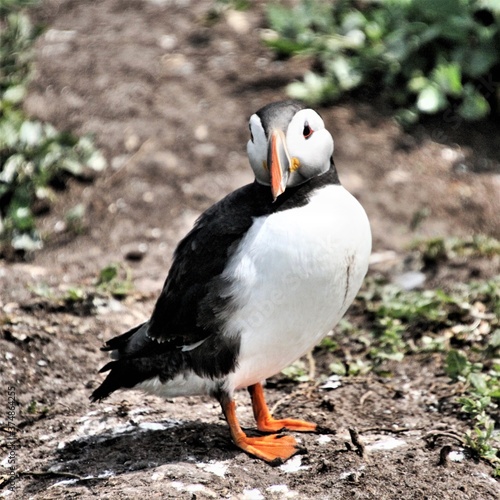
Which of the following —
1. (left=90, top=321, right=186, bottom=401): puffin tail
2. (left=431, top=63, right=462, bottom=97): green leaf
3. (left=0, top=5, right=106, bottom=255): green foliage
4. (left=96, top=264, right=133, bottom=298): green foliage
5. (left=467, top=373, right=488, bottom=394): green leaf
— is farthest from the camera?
(left=431, top=63, right=462, bottom=97): green leaf

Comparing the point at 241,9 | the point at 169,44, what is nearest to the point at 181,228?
the point at 169,44

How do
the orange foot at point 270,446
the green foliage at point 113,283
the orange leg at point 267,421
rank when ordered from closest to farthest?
the orange foot at point 270,446, the orange leg at point 267,421, the green foliage at point 113,283

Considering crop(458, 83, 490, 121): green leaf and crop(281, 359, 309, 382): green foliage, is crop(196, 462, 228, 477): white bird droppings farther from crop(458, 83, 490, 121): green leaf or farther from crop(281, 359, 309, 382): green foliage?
crop(458, 83, 490, 121): green leaf

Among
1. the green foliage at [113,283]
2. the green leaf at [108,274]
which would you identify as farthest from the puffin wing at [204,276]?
the green leaf at [108,274]

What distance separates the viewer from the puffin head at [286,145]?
3.68 meters

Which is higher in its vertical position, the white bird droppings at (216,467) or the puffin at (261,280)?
the puffin at (261,280)

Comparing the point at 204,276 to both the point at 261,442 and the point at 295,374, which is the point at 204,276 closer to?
the point at 261,442

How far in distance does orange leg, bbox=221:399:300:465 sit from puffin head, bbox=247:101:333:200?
103 cm

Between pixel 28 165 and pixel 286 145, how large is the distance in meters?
3.78

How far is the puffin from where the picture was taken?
3732 millimetres

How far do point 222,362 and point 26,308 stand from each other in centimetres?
192

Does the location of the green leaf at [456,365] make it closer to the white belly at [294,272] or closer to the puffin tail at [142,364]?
the white belly at [294,272]

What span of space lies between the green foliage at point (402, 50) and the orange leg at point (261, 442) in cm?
397

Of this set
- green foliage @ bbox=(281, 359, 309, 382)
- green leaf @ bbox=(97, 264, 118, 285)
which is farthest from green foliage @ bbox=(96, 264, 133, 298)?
green foliage @ bbox=(281, 359, 309, 382)
